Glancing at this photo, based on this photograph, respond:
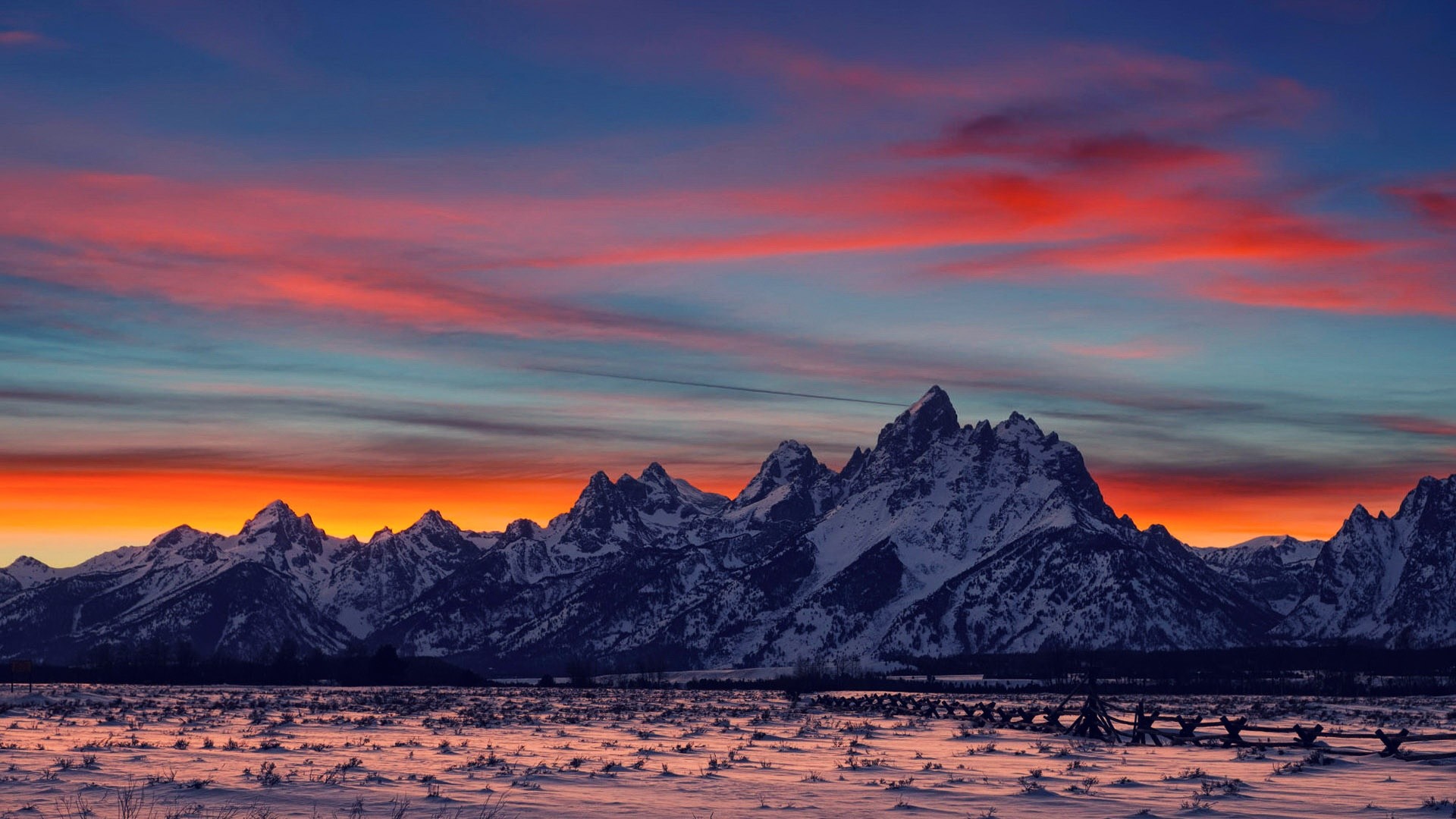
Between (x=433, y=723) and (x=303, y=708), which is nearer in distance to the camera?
(x=433, y=723)

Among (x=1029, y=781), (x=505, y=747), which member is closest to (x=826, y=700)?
(x=505, y=747)

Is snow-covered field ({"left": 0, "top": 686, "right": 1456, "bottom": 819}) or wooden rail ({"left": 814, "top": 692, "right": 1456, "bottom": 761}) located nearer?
snow-covered field ({"left": 0, "top": 686, "right": 1456, "bottom": 819})

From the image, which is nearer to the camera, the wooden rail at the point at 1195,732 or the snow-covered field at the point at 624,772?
the snow-covered field at the point at 624,772

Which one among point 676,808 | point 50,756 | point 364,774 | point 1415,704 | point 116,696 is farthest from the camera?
point 1415,704

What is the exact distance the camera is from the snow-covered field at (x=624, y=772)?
108 ft

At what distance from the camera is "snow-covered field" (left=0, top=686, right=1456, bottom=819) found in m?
32.9

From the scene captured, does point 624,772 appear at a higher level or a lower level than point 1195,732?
higher

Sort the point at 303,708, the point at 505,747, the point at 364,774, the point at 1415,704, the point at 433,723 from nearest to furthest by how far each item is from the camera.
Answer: the point at 364,774
the point at 505,747
the point at 433,723
the point at 303,708
the point at 1415,704

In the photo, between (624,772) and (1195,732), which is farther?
(1195,732)

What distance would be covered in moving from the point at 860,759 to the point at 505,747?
42.1ft

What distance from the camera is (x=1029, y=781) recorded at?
4062 centimetres

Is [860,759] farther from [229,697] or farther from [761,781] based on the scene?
[229,697]

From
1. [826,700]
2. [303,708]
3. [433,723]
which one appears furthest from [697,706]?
[433,723]

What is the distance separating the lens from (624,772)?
4259cm
